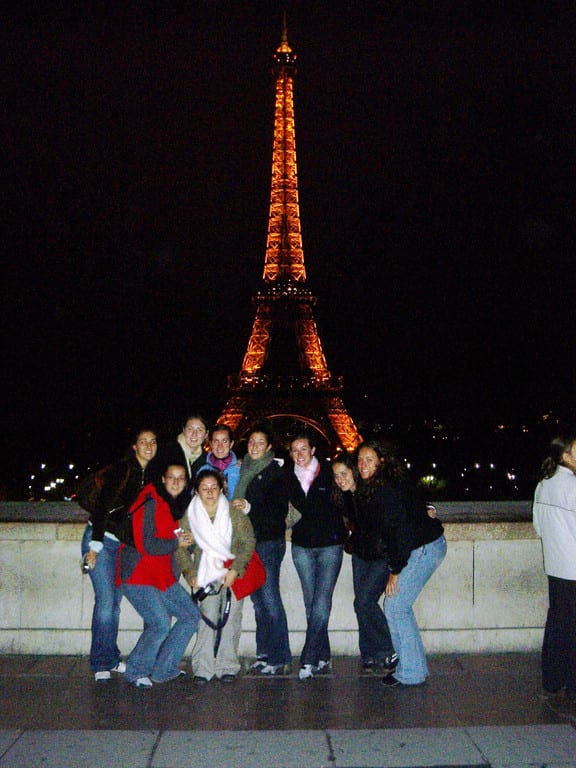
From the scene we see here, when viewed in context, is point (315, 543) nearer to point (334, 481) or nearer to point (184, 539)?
point (334, 481)

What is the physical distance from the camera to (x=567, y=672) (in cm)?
628

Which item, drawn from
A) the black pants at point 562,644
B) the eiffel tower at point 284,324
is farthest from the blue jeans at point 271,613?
the eiffel tower at point 284,324

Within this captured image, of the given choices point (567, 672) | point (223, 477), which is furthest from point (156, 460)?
point (567, 672)

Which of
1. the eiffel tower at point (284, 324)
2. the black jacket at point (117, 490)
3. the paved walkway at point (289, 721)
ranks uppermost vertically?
the eiffel tower at point (284, 324)

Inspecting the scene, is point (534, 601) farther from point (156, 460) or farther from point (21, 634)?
point (21, 634)

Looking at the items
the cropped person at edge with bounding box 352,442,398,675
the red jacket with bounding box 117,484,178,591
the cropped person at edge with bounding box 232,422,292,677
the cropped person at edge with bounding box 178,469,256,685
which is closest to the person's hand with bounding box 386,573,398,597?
the cropped person at edge with bounding box 352,442,398,675

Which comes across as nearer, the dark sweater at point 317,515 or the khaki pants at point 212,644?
the khaki pants at point 212,644

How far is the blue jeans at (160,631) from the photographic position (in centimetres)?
655

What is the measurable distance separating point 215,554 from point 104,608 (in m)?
0.96

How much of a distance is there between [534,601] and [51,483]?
43000mm

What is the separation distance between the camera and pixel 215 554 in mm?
6637

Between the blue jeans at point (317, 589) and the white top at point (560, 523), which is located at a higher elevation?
the white top at point (560, 523)

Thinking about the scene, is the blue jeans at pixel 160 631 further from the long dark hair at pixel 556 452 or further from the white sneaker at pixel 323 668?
the long dark hair at pixel 556 452

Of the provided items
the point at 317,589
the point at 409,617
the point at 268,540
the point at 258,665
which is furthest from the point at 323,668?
the point at 268,540
